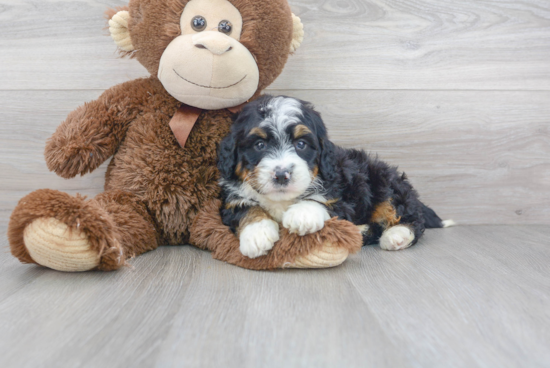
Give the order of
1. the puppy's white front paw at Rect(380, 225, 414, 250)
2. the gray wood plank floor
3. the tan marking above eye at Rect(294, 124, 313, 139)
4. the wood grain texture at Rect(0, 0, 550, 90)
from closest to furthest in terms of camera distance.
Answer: the gray wood plank floor → the tan marking above eye at Rect(294, 124, 313, 139) → the puppy's white front paw at Rect(380, 225, 414, 250) → the wood grain texture at Rect(0, 0, 550, 90)

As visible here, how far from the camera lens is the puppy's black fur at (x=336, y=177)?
5.93 ft

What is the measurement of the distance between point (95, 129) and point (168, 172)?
38cm

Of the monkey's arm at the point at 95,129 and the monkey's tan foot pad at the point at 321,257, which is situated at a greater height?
the monkey's arm at the point at 95,129

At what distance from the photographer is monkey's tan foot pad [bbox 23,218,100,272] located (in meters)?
1.53

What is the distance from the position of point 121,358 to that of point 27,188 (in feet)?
6.35

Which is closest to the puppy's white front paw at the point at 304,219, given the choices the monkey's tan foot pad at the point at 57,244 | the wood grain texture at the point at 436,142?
the monkey's tan foot pad at the point at 57,244

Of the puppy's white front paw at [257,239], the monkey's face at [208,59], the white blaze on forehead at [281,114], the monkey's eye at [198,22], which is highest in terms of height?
the monkey's eye at [198,22]


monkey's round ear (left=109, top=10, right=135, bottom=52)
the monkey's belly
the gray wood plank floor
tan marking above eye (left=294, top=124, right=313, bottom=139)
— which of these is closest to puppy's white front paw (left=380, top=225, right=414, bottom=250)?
the gray wood plank floor

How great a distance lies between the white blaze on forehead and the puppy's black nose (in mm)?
191

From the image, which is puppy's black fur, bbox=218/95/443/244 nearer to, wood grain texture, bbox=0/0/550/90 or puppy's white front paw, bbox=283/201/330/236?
puppy's white front paw, bbox=283/201/330/236

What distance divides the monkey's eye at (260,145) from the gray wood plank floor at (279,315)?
0.50m

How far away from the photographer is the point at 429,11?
8.57 ft

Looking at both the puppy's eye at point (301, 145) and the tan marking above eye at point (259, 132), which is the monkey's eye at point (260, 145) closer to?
the tan marking above eye at point (259, 132)

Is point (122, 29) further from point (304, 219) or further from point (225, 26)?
point (304, 219)
